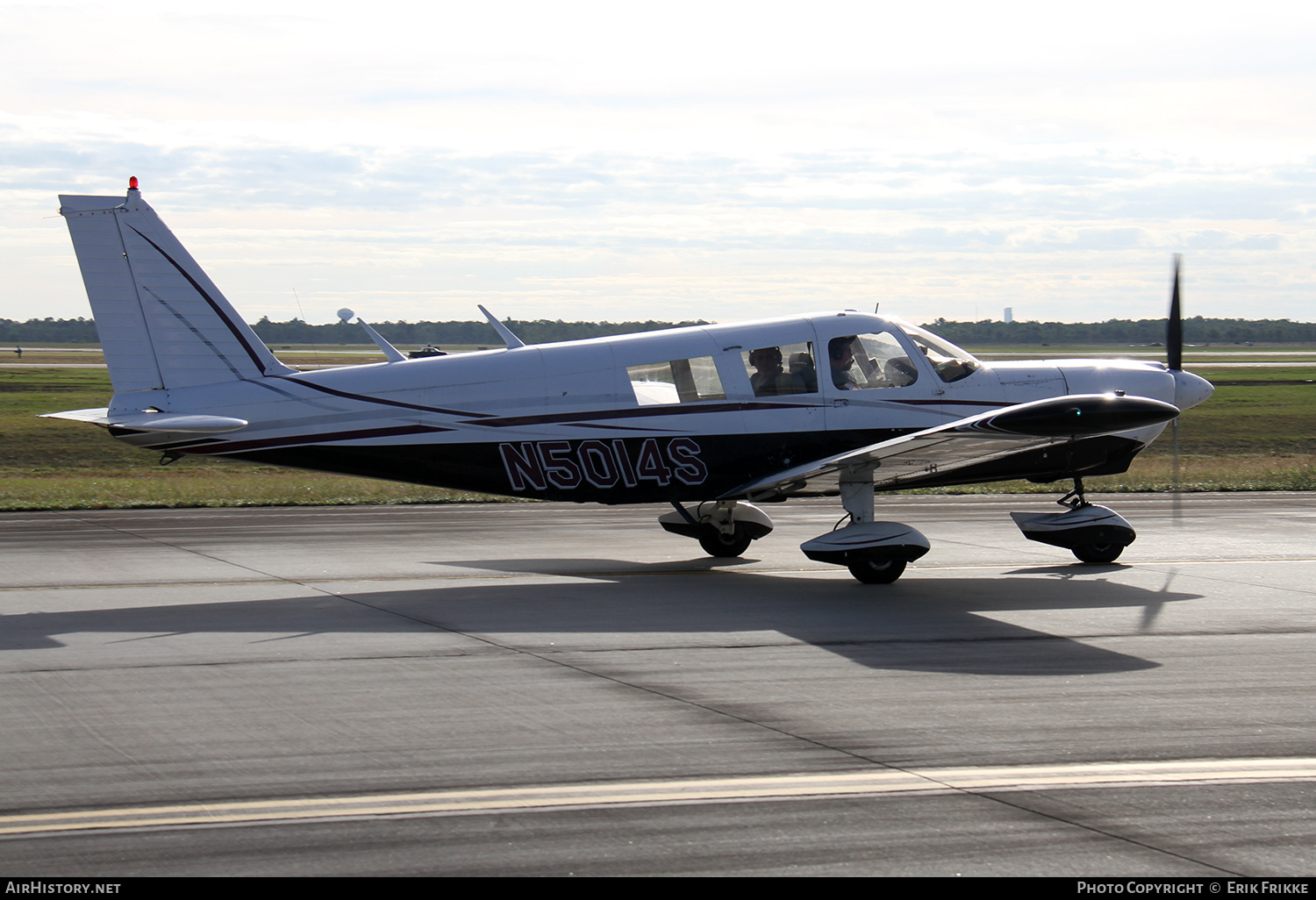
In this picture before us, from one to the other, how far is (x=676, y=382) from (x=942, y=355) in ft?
11.1

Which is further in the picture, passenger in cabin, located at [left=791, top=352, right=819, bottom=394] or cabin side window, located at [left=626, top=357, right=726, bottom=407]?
passenger in cabin, located at [left=791, top=352, right=819, bottom=394]

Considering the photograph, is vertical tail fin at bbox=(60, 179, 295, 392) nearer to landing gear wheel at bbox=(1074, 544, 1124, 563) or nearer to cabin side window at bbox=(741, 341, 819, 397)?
cabin side window at bbox=(741, 341, 819, 397)

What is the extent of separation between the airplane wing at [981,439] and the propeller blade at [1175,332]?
220 centimetres

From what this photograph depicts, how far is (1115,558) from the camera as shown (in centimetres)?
1484

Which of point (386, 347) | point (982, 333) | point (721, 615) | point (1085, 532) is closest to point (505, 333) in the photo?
point (386, 347)

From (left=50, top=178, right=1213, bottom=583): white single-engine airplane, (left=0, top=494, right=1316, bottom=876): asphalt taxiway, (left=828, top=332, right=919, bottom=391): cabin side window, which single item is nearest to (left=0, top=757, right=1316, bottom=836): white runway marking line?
(left=0, top=494, right=1316, bottom=876): asphalt taxiway

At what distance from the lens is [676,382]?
45.2 ft

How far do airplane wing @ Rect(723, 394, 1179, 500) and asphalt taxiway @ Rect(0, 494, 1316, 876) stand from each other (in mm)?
1237

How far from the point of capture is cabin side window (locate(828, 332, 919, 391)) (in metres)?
14.1

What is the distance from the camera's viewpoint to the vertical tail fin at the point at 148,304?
12.5 metres
